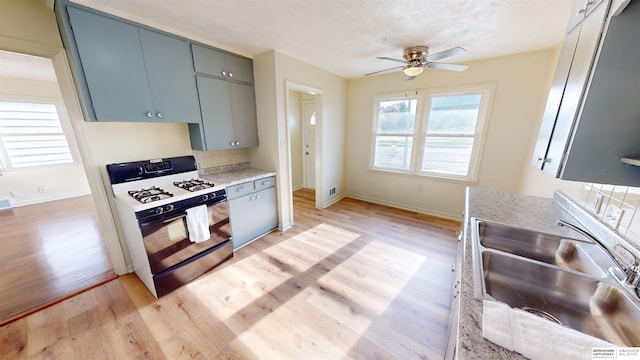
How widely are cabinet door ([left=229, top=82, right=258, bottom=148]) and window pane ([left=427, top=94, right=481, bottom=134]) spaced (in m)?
2.69

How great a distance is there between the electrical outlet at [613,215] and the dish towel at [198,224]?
2.77 m

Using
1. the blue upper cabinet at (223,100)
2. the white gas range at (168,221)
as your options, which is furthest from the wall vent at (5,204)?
the blue upper cabinet at (223,100)

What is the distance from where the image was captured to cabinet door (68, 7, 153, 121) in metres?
1.57

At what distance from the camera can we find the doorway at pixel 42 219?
6.51ft

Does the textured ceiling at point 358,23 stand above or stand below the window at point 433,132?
above

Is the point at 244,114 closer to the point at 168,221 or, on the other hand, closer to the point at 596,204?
the point at 168,221

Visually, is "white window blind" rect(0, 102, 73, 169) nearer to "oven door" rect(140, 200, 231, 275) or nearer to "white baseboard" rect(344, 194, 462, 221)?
"oven door" rect(140, 200, 231, 275)

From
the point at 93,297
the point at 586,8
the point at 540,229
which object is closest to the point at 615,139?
the point at 586,8

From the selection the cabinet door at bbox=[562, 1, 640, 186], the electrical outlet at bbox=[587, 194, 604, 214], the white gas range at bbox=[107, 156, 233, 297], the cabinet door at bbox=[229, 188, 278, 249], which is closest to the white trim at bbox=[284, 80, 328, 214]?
the cabinet door at bbox=[229, 188, 278, 249]

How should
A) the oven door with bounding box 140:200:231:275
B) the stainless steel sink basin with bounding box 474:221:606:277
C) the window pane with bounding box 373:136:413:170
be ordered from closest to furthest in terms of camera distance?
1. the stainless steel sink basin with bounding box 474:221:606:277
2. the oven door with bounding box 140:200:231:275
3. the window pane with bounding box 373:136:413:170

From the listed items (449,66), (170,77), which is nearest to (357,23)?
(449,66)

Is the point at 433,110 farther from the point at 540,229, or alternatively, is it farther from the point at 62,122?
the point at 62,122

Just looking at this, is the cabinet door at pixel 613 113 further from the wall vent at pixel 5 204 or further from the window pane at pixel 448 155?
the wall vent at pixel 5 204

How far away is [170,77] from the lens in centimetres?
204
